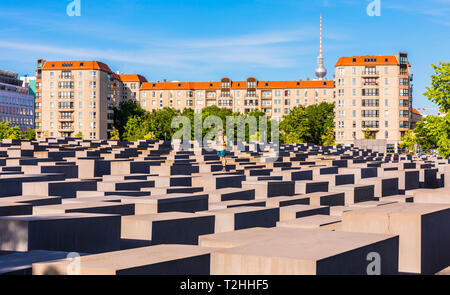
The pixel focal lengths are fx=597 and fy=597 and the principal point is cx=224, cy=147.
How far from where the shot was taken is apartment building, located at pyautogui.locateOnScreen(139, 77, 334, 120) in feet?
465

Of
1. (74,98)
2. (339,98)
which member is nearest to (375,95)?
(339,98)

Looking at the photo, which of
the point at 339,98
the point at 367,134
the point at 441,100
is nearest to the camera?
the point at 441,100

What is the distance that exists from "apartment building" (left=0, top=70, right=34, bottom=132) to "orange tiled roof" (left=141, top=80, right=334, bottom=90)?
3577 centimetres

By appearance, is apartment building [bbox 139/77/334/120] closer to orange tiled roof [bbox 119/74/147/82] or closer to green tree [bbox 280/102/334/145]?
orange tiled roof [bbox 119/74/147/82]

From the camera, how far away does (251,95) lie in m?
143

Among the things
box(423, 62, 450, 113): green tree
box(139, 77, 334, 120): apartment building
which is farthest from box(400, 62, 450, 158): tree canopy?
box(139, 77, 334, 120): apartment building

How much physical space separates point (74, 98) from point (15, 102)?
5359cm

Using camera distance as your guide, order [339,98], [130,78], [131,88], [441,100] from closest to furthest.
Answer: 1. [441,100]
2. [339,98]
3. [131,88]
4. [130,78]

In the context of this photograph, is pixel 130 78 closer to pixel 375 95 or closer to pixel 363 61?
pixel 363 61

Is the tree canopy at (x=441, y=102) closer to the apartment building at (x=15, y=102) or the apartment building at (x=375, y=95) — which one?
the apartment building at (x=375, y=95)

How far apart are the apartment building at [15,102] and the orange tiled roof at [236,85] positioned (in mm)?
35768

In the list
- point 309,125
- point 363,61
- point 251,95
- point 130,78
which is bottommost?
point 309,125

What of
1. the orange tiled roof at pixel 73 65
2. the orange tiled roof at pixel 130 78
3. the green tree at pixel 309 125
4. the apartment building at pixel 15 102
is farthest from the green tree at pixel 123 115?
the apartment building at pixel 15 102
